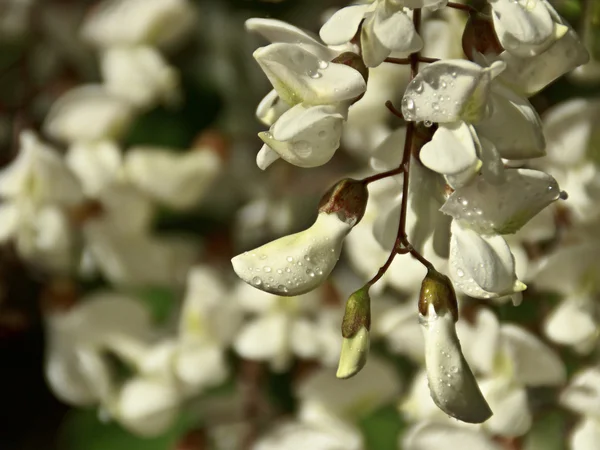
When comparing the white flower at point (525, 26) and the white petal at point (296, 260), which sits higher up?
the white flower at point (525, 26)

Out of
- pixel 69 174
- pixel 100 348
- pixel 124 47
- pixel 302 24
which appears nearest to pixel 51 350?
pixel 100 348

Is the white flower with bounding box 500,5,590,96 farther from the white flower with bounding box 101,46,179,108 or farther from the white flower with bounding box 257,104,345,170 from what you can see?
the white flower with bounding box 101,46,179,108

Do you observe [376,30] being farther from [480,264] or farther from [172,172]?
[172,172]

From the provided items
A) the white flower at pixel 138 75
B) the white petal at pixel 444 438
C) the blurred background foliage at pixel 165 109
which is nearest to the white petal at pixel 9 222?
the blurred background foliage at pixel 165 109

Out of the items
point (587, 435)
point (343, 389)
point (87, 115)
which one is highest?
point (87, 115)

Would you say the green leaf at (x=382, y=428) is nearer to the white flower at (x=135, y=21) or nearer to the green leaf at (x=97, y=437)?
the green leaf at (x=97, y=437)

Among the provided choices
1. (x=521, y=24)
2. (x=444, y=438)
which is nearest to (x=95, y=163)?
(x=444, y=438)
